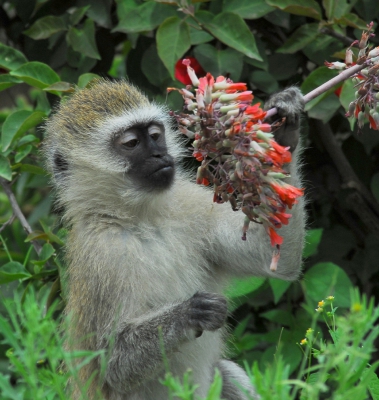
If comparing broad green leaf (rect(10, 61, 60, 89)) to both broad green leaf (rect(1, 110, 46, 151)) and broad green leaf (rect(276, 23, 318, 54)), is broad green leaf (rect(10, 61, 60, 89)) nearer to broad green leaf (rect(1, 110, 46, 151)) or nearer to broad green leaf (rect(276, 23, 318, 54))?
broad green leaf (rect(1, 110, 46, 151))

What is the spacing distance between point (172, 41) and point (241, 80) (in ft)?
2.41

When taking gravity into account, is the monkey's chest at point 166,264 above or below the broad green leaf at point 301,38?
below

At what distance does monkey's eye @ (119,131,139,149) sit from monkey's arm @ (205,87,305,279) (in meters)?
0.49

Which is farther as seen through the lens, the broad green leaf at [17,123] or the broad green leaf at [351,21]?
the broad green leaf at [17,123]

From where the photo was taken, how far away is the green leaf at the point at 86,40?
4.17 metres

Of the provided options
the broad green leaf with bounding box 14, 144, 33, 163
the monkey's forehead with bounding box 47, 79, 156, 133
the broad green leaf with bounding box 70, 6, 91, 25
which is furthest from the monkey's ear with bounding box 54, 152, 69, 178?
the broad green leaf with bounding box 70, 6, 91, 25

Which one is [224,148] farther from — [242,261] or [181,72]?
[181,72]

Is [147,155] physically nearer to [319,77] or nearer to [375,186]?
[319,77]

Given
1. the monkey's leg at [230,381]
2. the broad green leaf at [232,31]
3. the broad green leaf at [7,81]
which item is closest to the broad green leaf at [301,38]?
the broad green leaf at [232,31]

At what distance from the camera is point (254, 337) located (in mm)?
4324

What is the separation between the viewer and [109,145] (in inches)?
138

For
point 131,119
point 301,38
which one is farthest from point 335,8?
point 131,119

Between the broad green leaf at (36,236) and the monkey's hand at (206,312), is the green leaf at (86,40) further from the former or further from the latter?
the monkey's hand at (206,312)

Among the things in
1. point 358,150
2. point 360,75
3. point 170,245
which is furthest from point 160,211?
point 358,150
